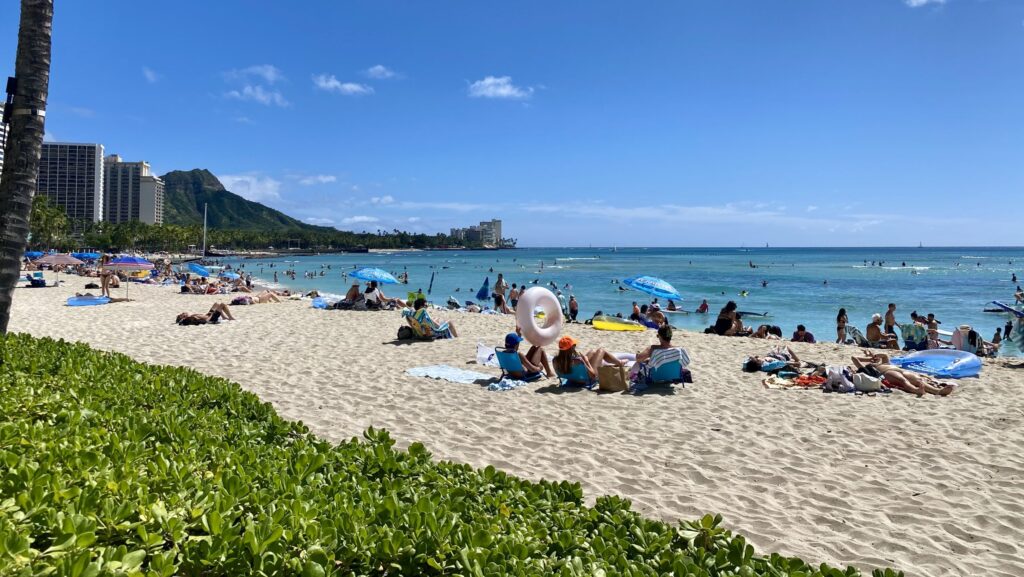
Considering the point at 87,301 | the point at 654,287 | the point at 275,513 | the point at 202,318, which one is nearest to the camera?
the point at 275,513

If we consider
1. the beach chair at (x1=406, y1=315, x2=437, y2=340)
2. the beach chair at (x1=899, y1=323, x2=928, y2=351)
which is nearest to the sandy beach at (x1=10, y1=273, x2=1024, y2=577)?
the beach chair at (x1=406, y1=315, x2=437, y2=340)

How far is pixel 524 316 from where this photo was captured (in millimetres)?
9125

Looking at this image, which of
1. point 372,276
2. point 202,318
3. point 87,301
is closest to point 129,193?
point 87,301

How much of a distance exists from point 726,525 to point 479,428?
9.05ft

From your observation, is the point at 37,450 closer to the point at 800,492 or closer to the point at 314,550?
the point at 314,550

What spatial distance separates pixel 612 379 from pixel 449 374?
2.38 meters

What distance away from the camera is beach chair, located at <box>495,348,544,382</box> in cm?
827

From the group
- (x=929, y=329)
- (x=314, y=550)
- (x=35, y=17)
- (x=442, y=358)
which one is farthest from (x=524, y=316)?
(x=929, y=329)

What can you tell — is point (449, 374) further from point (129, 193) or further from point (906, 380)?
point (129, 193)

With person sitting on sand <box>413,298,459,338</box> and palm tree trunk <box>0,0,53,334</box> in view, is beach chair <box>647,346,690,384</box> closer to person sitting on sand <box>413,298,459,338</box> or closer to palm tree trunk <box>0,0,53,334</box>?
person sitting on sand <box>413,298,459,338</box>

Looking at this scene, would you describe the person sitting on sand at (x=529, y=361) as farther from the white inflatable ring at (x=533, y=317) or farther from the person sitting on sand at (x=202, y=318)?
the person sitting on sand at (x=202, y=318)

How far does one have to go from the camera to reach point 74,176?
121875mm

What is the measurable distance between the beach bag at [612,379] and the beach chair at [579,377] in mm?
222

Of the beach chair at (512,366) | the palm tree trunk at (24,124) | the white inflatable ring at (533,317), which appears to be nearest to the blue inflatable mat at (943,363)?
the white inflatable ring at (533,317)
